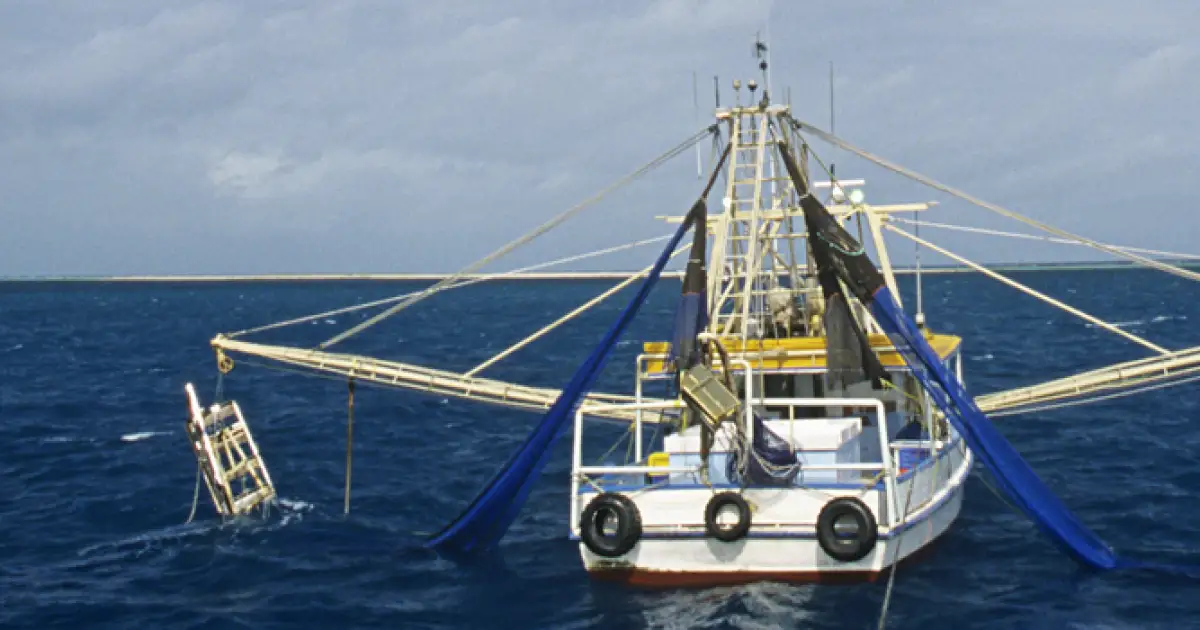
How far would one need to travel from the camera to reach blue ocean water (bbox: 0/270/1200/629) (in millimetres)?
17625

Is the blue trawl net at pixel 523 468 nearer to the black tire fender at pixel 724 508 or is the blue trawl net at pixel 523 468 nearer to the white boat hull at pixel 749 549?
the white boat hull at pixel 749 549

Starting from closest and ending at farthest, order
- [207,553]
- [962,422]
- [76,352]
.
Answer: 1. [962,422]
2. [207,553]
3. [76,352]

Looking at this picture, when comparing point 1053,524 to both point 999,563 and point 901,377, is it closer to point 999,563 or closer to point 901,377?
point 999,563

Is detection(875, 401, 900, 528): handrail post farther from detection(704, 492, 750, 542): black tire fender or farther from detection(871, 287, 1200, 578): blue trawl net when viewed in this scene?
detection(704, 492, 750, 542): black tire fender

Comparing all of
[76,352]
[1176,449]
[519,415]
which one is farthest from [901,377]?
[76,352]

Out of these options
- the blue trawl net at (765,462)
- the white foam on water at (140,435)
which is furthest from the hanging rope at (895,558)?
the white foam on water at (140,435)

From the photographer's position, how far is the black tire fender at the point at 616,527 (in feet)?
57.1

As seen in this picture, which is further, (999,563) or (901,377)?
(901,377)

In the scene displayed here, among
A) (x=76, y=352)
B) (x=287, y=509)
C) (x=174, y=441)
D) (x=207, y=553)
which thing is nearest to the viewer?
(x=207, y=553)

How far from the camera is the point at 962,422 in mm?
18453

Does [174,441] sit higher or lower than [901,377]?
lower

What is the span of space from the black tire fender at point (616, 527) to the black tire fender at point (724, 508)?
110cm

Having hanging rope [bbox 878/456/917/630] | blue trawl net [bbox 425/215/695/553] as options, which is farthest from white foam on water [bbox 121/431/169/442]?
hanging rope [bbox 878/456/917/630]

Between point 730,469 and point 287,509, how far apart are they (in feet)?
37.2
